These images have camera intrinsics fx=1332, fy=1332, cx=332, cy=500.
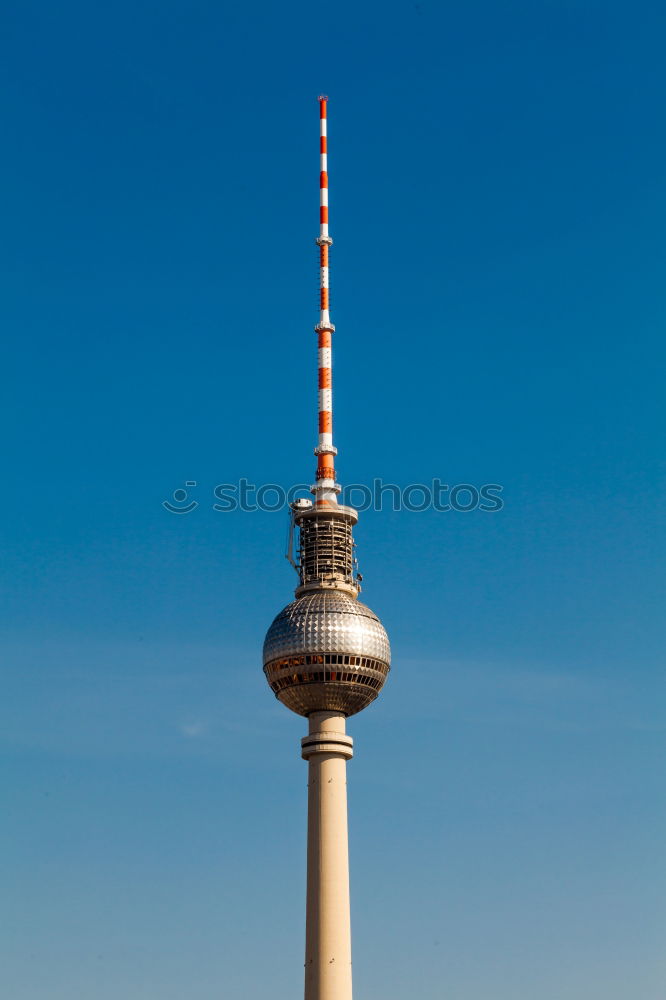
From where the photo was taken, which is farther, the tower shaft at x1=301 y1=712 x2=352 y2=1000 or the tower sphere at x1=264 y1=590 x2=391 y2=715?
the tower sphere at x1=264 y1=590 x2=391 y2=715

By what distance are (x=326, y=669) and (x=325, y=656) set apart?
136 centimetres

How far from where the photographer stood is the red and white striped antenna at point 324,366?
151 meters

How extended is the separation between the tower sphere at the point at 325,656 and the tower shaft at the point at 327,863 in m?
2.69

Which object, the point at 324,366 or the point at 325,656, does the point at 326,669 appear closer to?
the point at 325,656

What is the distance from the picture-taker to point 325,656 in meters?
139

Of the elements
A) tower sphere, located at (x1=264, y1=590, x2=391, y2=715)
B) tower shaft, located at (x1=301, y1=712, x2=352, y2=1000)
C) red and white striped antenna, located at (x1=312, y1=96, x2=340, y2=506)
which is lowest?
tower shaft, located at (x1=301, y1=712, x2=352, y2=1000)

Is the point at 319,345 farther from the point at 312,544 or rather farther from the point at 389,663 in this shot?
the point at 389,663

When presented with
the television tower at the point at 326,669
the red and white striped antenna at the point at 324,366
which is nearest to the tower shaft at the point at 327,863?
the television tower at the point at 326,669

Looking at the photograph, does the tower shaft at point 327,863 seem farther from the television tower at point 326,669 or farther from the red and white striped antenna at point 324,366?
the red and white striped antenna at point 324,366

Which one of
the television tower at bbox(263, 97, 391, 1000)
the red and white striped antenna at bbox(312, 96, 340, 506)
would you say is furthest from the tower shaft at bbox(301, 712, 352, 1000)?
the red and white striped antenna at bbox(312, 96, 340, 506)

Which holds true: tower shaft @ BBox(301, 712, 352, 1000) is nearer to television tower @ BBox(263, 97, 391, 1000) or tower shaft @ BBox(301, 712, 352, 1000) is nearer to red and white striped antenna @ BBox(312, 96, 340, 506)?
television tower @ BBox(263, 97, 391, 1000)

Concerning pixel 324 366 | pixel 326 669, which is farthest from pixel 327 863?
pixel 324 366

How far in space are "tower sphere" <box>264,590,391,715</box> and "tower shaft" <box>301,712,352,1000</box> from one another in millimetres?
2693

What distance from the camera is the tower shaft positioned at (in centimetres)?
13012
